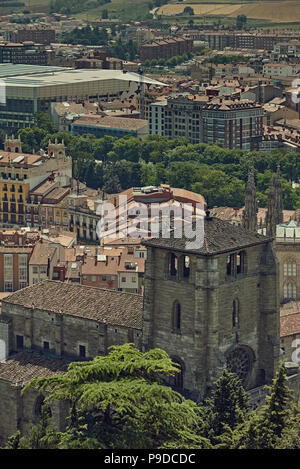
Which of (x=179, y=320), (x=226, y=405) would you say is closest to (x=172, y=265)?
(x=179, y=320)

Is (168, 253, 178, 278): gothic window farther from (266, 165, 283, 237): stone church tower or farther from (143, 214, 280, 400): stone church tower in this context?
(266, 165, 283, 237): stone church tower

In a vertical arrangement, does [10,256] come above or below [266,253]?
below

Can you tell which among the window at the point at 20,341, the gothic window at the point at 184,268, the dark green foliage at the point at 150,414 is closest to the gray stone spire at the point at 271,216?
the window at the point at 20,341

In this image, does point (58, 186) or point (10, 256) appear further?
point (58, 186)

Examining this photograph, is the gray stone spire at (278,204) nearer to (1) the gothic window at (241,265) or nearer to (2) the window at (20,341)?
(2) the window at (20,341)

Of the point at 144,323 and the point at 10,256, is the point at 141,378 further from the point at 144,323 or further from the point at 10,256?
the point at 10,256

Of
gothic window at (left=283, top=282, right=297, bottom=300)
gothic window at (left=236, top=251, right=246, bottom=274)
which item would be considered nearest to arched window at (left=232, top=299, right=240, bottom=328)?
gothic window at (left=236, top=251, right=246, bottom=274)

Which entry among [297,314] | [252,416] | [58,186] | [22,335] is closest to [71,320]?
[22,335]
